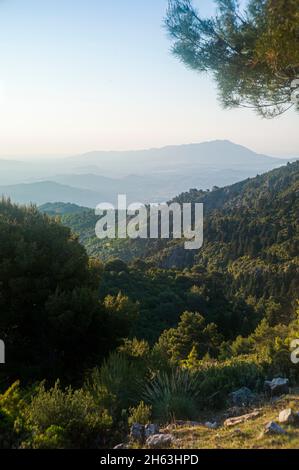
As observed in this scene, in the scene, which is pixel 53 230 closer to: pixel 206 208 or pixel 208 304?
pixel 208 304

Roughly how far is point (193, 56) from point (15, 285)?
513 centimetres

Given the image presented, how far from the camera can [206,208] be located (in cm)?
12419

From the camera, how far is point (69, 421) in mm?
4422

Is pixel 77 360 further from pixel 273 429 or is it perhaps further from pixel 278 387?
pixel 273 429

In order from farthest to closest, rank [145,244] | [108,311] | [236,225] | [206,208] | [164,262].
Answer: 1. [206,208]
2. [145,244]
3. [236,225]
4. [164,262]
5. [108,311]

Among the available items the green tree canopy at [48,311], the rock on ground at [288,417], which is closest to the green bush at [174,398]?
the rock on ground at [288,417]

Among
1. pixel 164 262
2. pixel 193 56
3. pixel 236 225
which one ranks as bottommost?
pixel 164 262

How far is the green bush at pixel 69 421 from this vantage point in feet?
14.0

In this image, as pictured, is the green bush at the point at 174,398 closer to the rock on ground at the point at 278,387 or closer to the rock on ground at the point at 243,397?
the rock on ground at the point at 243,397

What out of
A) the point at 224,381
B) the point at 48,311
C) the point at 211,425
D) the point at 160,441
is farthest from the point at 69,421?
the point at 48,311

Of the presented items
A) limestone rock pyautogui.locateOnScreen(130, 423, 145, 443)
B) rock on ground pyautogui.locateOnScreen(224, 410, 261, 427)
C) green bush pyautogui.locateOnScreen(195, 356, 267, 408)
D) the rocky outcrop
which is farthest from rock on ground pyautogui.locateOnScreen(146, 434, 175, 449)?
green bush pyautogui.locateOnScreen(195, 356, 267, 408)

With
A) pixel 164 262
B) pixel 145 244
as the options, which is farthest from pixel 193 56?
pixel 145 244

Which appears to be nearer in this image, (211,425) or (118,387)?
(211,425)

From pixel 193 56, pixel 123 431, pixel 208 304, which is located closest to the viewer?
pixel 123 431
